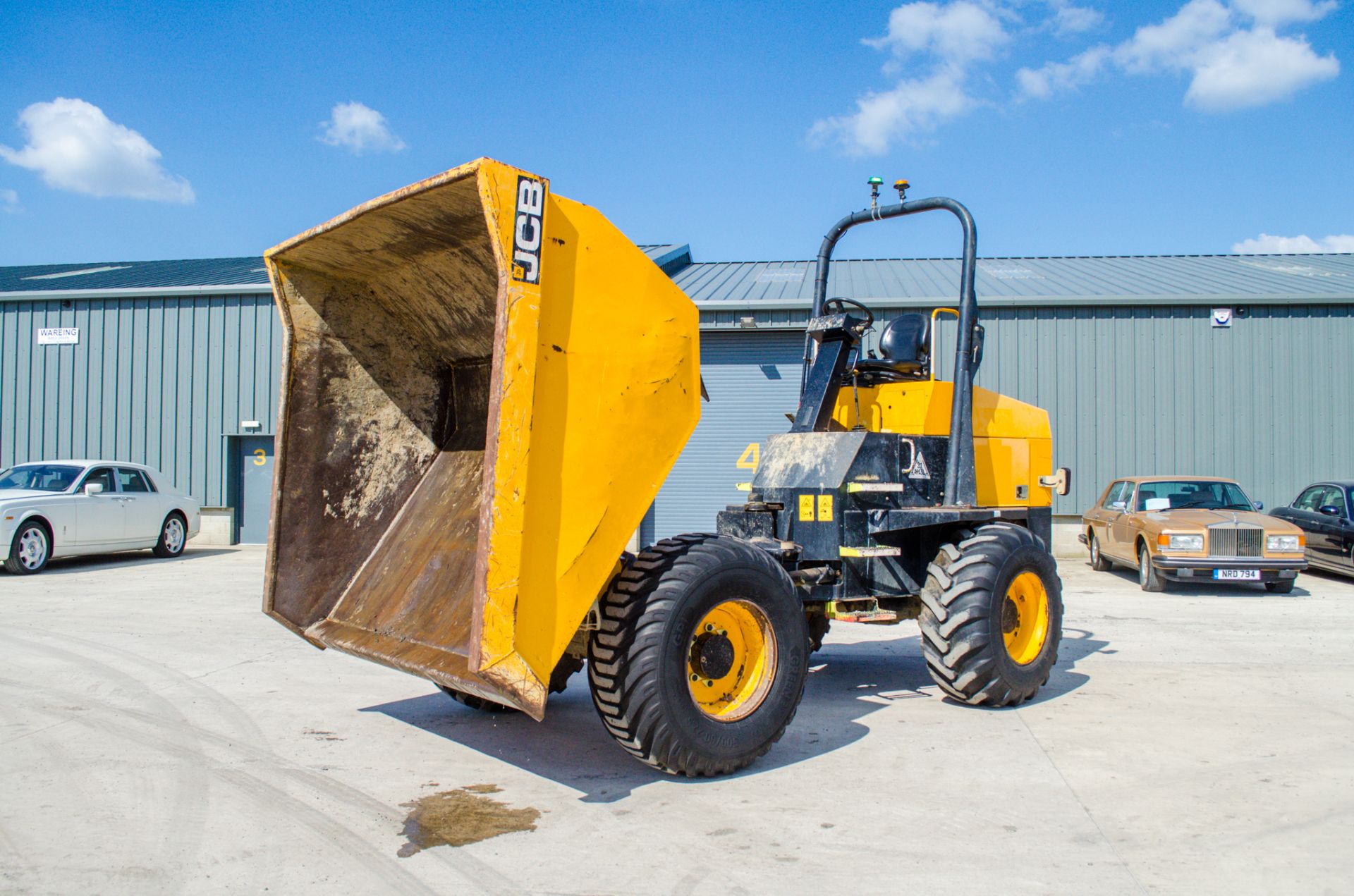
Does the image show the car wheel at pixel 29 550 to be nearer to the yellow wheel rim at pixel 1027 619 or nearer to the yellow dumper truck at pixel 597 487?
the yellow dumper truck at pixel 597 487

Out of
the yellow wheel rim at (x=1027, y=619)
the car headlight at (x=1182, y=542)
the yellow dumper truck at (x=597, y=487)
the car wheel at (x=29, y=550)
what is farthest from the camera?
the car wheel at (x=29, y=550)

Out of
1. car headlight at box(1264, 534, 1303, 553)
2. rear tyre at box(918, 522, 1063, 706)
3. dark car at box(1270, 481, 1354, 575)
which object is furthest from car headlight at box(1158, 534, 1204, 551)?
rear tyre at box(918, 522, 1063, 706)

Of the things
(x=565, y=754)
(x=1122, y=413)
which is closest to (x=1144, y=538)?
(x=1122, y=413)

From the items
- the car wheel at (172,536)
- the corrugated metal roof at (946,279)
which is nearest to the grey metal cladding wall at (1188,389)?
the corrugated metal roof at (946,279)

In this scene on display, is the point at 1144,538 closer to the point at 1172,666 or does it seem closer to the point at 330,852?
the point at 1172,666

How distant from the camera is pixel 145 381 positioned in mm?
18719

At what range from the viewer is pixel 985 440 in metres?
6.71

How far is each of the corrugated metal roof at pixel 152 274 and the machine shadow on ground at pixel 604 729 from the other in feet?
43.2

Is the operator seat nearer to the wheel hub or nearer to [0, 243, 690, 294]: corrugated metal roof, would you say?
the wheel hub

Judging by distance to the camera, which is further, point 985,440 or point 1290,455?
point 1290,455

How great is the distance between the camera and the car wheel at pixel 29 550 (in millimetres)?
12719

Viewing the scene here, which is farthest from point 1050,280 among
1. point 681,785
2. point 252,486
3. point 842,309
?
point 681,785

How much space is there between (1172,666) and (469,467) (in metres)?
5.65

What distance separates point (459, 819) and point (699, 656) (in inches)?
50.7
